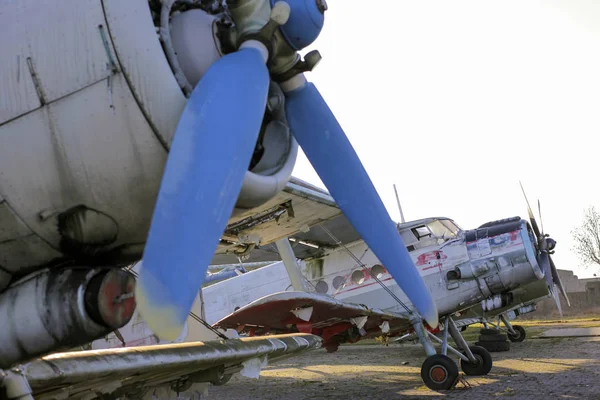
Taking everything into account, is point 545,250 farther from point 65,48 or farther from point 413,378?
point 65,48

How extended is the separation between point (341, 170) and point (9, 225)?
1.58 m

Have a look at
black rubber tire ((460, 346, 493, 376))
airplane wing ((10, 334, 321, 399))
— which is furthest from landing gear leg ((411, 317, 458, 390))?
airplane wing ((10, 334, 321, 399))

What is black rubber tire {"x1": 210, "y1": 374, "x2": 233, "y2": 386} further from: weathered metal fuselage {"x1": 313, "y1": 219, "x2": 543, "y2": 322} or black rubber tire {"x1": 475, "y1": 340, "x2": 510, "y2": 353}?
black rubber tire {"x1": 475, "y1": 340, "x2": 510, "y2": 353}

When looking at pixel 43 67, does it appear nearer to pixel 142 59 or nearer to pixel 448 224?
pixel 142 59

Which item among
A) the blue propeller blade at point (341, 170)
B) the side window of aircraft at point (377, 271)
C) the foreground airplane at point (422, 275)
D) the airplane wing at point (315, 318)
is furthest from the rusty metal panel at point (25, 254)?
the side window of aircraft at point (377, 271)

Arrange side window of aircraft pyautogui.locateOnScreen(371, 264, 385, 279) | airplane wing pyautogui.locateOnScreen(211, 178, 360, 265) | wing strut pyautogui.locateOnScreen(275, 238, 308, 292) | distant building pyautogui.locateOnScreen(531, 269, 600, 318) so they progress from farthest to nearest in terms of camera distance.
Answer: distant building pyautogui.locateOnScreen(531, 269, 600, 318) < side window of aircraft pyautogui.locateOnScreen(371, 264, 385, 279) < wing strut pyautogui.locateOnScreen(275, 238, 308, 292) < airplane wing pyautogui.locateOnScreen(211, 178, 360, 265)

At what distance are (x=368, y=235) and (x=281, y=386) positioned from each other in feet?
25.5

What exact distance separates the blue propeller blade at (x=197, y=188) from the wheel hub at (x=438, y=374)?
7.54m

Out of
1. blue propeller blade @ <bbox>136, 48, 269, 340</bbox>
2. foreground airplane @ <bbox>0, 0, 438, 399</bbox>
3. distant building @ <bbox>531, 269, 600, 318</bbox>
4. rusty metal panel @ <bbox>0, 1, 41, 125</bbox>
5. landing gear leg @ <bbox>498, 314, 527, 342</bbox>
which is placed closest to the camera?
blue propeller blade @ <bbox>136, 48, 269, 340</bbox>

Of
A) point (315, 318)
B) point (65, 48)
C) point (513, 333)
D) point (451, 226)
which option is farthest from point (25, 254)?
point (513, 333)

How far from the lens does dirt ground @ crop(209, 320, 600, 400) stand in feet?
27.5

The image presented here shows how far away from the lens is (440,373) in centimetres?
890

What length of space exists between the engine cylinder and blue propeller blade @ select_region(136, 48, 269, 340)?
1.76ft

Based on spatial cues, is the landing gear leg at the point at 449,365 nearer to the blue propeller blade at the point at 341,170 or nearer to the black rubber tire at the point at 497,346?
the black rubber tire at the point at 497,346
